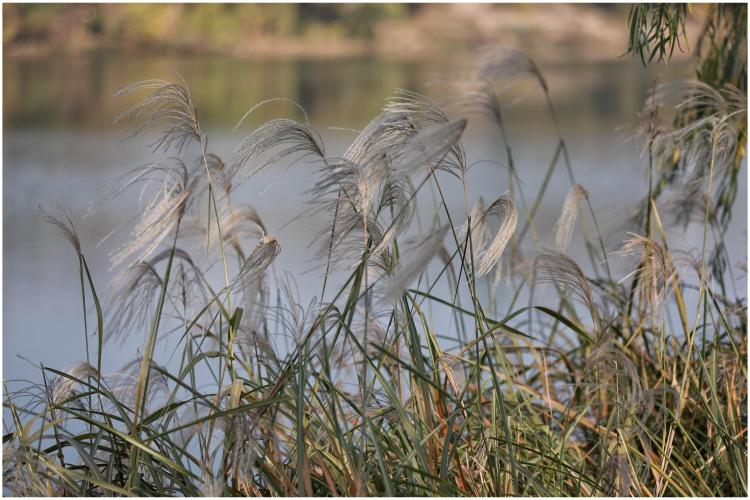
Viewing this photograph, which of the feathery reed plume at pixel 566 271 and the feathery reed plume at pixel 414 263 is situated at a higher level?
the feathery reed plume at pixel 414 263

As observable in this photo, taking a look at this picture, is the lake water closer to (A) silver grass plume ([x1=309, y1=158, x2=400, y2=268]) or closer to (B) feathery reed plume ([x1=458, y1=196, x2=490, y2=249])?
(B) feathery reed plume ([x1=458, y1=196, x2=490, y2=249])

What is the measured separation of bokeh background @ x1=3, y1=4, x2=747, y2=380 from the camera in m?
4.70

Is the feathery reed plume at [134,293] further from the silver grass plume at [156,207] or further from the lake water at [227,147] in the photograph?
the lake water at [227,147]

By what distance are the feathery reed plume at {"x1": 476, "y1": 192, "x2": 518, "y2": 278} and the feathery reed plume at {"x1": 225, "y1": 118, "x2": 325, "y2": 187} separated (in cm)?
21

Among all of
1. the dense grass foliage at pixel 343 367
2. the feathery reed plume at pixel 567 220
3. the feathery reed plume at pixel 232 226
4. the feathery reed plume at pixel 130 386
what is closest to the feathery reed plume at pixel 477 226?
the dense grass foliage at pixel 343 367

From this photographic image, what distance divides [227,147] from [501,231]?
4163mm

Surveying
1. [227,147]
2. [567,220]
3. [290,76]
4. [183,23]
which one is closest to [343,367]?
[567,220]

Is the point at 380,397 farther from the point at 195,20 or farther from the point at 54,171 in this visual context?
the point at 195,20

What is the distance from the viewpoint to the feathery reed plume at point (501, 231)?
1.03 metres

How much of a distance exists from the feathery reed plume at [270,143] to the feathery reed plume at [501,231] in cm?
21

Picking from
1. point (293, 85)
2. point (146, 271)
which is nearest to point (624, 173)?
point (293, 85)

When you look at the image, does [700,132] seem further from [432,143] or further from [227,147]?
[227,147]

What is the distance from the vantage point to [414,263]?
0.86 m

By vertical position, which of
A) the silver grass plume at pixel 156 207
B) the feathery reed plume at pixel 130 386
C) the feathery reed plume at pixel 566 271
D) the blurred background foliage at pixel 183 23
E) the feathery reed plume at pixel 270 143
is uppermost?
the blurred background foliage at pixel 183 23
